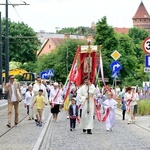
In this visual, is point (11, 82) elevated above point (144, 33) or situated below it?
below

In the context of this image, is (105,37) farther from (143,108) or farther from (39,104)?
(39,104)

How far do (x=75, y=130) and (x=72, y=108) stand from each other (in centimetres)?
81

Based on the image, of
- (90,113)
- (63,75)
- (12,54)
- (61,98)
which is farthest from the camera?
(12,54)

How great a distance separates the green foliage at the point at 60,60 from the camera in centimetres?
9142

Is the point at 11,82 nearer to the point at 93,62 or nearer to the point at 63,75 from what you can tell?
the point at 93,62

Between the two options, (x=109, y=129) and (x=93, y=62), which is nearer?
(x=109, y=129)

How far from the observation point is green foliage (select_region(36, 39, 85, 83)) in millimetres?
91419

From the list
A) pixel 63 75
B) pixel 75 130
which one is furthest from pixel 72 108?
pixel 63 75

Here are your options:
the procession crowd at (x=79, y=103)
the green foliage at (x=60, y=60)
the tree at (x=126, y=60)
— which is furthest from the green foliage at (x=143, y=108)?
the green foliage at (x=60, y=60)

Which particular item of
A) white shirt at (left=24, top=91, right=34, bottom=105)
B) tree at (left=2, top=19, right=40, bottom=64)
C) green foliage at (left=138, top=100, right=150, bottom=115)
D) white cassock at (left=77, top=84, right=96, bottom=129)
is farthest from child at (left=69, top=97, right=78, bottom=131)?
tree at (left=2, top=19, right=40, bottom=64)

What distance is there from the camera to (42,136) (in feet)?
61.2

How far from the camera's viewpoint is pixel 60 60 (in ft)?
308

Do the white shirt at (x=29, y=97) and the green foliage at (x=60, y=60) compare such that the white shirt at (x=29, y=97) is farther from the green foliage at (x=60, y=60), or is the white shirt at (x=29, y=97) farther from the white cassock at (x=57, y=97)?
the green foliage at (x=60, y=60)

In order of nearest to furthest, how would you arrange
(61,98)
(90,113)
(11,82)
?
Answer: (90,113)
(11,82)
(61,98)
